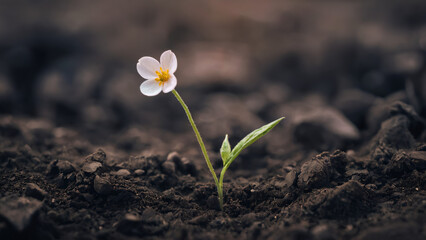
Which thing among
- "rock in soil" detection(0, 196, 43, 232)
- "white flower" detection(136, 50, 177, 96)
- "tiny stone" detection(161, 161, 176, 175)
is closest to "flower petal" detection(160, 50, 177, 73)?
"white flower" detection(136, 50, 177, 96)

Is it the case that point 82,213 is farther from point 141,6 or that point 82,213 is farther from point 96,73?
point 141,6

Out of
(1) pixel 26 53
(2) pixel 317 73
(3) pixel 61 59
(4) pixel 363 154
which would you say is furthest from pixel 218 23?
(4) pixel 363 154

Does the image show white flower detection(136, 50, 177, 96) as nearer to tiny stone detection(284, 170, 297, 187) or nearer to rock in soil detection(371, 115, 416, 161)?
tiny stone detection(284, 170, 297, 187)

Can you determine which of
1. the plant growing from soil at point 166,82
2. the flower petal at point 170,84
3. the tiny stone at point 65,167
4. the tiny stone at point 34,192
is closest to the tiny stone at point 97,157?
the tiny stone at point 65,167

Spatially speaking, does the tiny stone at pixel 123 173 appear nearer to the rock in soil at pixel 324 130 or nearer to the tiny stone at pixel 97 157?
the tiny stone at pixel 97 157

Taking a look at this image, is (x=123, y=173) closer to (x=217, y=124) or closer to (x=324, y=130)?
(x=217, y=124)

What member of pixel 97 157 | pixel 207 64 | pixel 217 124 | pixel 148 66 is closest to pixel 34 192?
pixel 97 157
